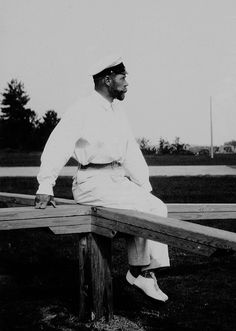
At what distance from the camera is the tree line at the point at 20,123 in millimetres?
74375

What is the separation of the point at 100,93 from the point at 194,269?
2297mm

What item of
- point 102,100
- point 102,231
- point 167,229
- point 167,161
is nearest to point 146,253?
point 102,231

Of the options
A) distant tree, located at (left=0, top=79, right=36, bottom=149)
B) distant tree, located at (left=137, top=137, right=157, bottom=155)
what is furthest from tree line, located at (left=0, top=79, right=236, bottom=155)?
distant tree, located at (left=137, top=137, right=157, bottom=155)

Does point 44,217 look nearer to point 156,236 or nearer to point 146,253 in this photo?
point 146,253

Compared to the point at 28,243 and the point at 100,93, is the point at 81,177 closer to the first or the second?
the point at 100,93

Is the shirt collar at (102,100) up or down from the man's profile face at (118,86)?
down

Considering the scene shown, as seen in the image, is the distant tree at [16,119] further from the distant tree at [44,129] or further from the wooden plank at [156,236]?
the wooden plank at [156,236]

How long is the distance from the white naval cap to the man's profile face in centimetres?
4

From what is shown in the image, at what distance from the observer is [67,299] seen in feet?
14.7

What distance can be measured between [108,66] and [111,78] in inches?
4.0

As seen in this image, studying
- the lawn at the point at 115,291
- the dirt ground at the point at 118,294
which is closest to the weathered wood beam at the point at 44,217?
the lawn at the point at 115,291

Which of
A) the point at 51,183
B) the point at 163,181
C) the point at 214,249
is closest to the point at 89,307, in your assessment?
the point at 51,183

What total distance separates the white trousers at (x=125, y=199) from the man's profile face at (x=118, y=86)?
596 mm

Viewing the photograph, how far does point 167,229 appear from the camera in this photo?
118 inches
